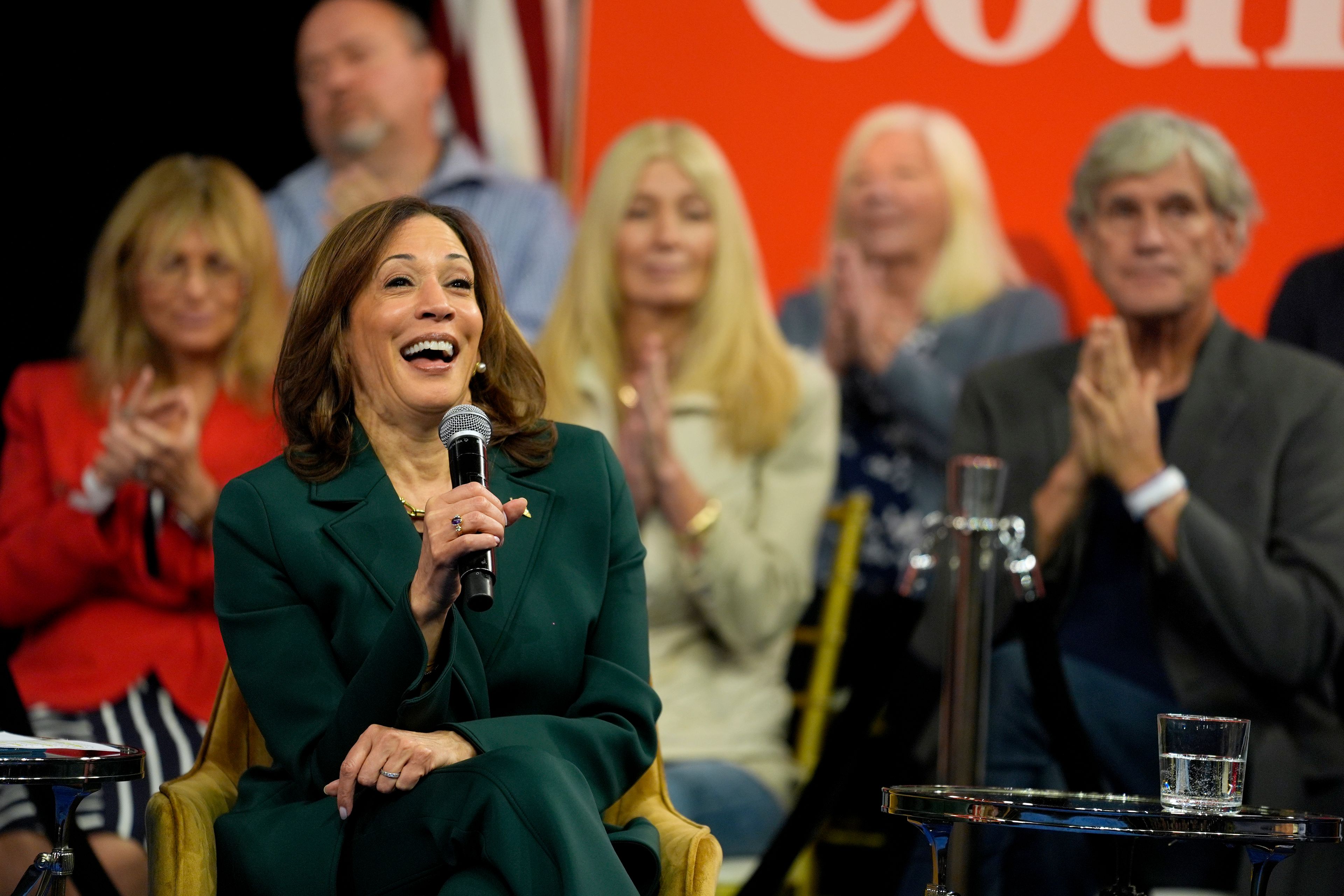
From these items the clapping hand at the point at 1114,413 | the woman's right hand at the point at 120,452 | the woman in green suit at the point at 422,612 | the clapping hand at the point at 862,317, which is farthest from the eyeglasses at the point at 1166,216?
the woman's right hand at the point at 120,452

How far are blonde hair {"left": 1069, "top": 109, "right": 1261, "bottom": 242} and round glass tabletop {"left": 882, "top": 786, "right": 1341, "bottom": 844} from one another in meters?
2.32

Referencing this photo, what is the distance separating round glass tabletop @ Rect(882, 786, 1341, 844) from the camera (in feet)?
6.60

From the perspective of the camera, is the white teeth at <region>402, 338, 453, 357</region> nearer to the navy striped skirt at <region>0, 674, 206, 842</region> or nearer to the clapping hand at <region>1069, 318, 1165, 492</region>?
the navy striped skirt at <region>0, 674, 206, 842</region>

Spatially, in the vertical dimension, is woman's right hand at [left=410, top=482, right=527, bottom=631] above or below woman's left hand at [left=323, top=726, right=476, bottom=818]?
above

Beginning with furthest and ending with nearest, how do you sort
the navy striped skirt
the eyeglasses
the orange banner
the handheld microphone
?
the orange banner
the eyeglasses
the navy striped skirt
the handheld microphone

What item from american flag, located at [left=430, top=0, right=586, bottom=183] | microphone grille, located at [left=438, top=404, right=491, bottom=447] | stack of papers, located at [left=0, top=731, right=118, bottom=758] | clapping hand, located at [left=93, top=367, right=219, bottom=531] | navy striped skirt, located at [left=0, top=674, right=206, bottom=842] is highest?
american flag, located at [left=430, top=0, right=586, bottom=183]

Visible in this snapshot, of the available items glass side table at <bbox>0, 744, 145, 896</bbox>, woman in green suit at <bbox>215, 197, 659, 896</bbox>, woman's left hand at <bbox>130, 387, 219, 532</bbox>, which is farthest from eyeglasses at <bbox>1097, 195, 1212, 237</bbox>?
glass side table at <bbox>0, 744, 145, 896</bbox>

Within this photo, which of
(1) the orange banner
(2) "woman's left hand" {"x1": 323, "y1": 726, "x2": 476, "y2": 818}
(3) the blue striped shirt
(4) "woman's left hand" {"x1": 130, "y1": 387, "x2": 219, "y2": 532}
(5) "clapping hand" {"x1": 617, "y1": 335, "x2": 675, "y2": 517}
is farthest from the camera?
(3) the blue striped shirt

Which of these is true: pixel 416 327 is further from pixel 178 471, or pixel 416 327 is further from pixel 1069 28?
pixel 1069 28

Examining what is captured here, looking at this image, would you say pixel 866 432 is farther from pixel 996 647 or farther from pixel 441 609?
pixel 441 609

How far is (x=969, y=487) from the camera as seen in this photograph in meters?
3.34

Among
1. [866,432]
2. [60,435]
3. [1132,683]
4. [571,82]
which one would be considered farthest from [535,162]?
[1132,683]

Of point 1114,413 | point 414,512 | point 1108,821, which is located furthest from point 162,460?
point 1108,821

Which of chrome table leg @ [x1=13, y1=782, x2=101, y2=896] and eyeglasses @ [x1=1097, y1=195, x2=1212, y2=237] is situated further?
eyeglasses @ [x1=1097, y1=195, x2=1212, y2=237]
